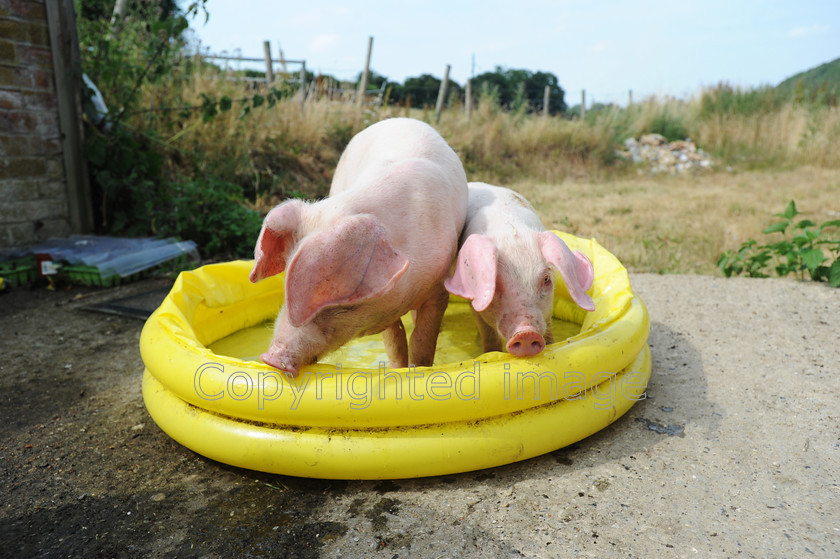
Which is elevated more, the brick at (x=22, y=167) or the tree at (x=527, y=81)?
the tree at (x=527, y=81)

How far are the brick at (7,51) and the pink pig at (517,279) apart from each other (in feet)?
16.3

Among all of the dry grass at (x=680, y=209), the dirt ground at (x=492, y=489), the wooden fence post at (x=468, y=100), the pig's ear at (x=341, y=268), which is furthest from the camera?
the wooden fence post at (x=468, y=100)

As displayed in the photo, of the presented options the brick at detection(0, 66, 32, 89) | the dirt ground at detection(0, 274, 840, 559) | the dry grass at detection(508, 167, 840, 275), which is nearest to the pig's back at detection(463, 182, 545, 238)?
the dirt ground at detection(0, 274, 840, 559)

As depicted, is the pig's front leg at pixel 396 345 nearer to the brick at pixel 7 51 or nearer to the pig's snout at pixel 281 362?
the pig's snout at pixel 281 362

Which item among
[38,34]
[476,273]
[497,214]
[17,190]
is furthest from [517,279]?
[38,34]

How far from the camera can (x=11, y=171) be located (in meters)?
5.35

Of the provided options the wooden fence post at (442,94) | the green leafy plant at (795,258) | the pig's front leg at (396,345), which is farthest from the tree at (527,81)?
the pig's front leg at (396,345)

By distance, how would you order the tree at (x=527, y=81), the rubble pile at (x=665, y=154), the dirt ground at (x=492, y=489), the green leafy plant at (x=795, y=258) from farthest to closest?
1. the tree at (x=527, y=81)
2. the rubble pile at (x=665, y=154)
3. the green leafy plant at (x=795, y=258)
4. the dirt ground at (x=492, y=489)

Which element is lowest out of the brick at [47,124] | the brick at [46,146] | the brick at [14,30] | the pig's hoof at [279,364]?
the pig's hoof at [279,364]

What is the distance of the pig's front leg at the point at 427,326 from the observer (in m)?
2.96

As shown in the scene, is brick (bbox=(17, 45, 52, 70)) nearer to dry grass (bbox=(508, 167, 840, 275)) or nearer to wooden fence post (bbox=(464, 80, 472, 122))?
dry grass (bbox=(508, 167, 840, 275))

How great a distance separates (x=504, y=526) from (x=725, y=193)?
31.1ft

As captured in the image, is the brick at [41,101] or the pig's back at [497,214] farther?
the brick at [41,101]

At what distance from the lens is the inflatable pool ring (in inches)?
89.7
